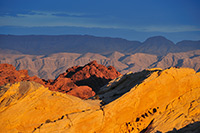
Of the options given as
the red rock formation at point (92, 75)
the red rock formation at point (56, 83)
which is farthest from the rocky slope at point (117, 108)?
the red rock formation at point (92, 75)

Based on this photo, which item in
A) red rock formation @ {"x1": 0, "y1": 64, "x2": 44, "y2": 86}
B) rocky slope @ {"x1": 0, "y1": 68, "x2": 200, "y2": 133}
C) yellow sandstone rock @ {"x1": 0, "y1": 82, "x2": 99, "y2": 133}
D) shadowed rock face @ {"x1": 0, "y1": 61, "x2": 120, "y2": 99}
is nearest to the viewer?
yellow sandstone rock @ {"x1": 0, "y1": 82, "x2": 99, "y2": 133}

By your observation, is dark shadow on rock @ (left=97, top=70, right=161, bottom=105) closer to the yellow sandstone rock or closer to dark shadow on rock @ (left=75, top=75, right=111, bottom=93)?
the yellow sandstone rock

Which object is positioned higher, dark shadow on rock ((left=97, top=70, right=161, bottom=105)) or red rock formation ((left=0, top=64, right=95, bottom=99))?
dark shadow on rock ((left=97, top=70, right=161, bottom=105))

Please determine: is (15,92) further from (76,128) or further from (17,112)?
(76,128)

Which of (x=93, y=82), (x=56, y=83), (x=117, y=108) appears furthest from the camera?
(x=93, y=82)

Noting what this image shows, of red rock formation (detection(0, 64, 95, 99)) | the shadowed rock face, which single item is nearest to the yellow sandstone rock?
red rock formation (detection(0, 64, 95, 99))

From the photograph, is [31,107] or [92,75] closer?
[31,107]

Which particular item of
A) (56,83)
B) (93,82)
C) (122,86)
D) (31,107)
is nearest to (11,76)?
(56,83)

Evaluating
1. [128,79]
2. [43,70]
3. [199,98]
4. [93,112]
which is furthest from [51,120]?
[43,70]

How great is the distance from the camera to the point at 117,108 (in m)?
22.1

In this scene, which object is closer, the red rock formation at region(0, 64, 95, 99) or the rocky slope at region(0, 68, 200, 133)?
the rocky slope at region(0, 68, 200, 133)

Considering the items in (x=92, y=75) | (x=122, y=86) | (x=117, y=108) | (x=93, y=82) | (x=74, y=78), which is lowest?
(x=93, y=82)

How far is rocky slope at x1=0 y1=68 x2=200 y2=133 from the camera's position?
19672 millimetres

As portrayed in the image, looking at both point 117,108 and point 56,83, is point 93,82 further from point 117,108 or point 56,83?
point 117,108
